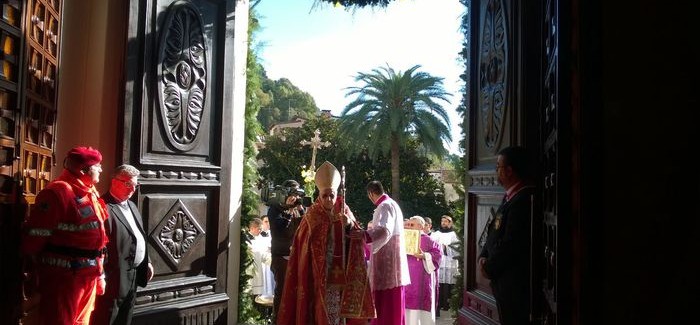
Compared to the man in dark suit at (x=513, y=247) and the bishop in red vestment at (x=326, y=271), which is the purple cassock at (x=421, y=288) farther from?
the man in dark suit at (x=513, y=247)

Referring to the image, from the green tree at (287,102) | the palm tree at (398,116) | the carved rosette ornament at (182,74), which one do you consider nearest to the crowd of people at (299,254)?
the carved rosette ornament at (182,74)

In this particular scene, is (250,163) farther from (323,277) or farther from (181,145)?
(323,277)

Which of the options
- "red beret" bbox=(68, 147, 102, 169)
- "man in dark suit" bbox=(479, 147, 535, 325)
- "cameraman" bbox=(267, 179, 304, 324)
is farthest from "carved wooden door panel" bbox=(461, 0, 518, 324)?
"red beret" bbox=(68, 147, 102, 169)

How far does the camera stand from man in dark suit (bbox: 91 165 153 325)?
15.7ft

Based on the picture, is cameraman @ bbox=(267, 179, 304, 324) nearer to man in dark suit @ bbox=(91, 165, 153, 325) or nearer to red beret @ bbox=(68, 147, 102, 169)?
man in dark suit @ bbox=(91, 165, 153, 325)

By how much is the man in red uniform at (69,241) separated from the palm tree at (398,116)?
60.4 ft

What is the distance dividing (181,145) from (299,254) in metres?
1.71

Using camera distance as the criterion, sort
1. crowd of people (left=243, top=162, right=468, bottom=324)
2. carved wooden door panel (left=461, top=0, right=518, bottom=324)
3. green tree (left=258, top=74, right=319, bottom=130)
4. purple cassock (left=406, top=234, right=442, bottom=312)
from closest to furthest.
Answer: carved wooden door panel (left=461, top=0, right=518, bottom=324), crowd of people (left=243, top=162, right=468, bottom=324), purple cassock (left=406, top=234, right=442, bottom=312), green tree (left=258, top=74, right=319, bottom=130)

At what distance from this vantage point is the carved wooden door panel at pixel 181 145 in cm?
549

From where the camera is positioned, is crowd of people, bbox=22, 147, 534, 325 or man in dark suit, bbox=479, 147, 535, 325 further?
crowd of people, bbox=22, 147, 534, 325

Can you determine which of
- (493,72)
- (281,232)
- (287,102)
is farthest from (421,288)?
(287,102)

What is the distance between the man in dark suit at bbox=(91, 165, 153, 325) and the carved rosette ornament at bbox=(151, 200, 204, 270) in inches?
23.6

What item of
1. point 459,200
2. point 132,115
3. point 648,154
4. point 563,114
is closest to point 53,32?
point 132,115

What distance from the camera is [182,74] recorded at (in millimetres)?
5934
